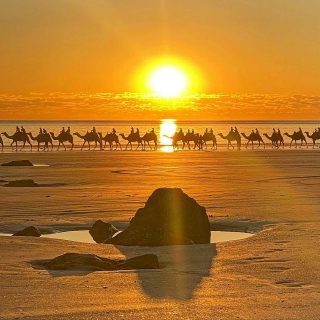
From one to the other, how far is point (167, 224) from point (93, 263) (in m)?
2.71

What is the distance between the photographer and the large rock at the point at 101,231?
1366 cm

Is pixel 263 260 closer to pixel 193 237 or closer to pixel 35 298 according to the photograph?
pixel 193 237

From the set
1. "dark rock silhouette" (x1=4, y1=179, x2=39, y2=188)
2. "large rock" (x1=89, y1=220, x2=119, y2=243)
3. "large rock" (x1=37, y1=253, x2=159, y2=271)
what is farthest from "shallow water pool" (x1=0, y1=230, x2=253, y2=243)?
"dark rock silhouette" (x1=4, y1=179, x2=39, y2=188)

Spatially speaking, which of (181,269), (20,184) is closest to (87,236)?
(181,269)

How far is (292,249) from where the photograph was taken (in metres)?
11.7

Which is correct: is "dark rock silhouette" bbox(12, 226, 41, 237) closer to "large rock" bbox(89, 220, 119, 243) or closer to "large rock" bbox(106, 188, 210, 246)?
"large rock" bbox(89, 220, 119, 243)

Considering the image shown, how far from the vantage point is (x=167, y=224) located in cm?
1283

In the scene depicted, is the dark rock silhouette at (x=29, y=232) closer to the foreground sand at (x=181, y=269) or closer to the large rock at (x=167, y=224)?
the foreground sand at (x=181, y=269)

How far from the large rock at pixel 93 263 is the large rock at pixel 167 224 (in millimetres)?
2148

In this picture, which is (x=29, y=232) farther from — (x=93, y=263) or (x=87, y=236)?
(x=93, y=263)

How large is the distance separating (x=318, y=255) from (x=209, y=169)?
23.2 metres

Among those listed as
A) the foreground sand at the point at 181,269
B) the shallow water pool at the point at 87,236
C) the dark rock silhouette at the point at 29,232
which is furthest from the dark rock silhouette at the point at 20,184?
the dark rock silhouette at the point at 29,232

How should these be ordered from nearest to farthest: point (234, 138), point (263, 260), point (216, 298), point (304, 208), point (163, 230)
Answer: point (216, 298), point (263, 260), point (163, 230), point (304, 208), point (234, 138)

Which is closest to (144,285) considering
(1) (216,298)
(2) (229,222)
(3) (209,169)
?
(1) (216,298)
